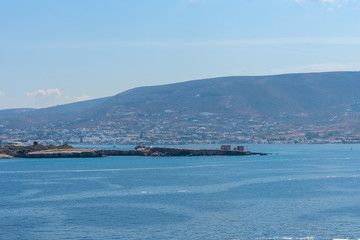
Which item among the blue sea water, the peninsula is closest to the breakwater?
the peninsula

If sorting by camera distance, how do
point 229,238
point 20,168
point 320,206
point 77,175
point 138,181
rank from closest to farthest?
point 229,238, point 320,206, point 138,181, point 77,175, point 20,168

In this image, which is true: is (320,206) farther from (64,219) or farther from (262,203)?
(64,219)

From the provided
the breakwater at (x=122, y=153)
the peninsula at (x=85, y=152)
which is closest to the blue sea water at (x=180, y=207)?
the breakwater at (x=122, y=153)

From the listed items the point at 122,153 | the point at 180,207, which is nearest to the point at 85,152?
the point at 122,153

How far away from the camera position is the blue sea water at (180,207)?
46094 millimetres

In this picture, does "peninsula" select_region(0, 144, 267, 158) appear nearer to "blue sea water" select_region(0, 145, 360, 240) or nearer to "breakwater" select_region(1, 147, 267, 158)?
"breakwater" select_region(1, 147, 267, 158)

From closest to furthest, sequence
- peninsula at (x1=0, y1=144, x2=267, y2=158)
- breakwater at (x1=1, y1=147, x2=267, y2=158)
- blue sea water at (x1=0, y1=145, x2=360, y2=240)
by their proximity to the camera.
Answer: blue sea water at (x1=0, y1=145, x2=360, y2=240)
breakwater at (x1=1, y1=147, x2=267, y2=158)
peninsula at (x1=0, y1=144, x2=267, y2=158)

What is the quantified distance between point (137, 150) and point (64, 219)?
10942 cm

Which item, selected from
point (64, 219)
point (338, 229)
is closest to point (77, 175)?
point (64, 219)

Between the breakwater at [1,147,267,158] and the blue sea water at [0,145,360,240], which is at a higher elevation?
the breakwater at [1,147,267,158]

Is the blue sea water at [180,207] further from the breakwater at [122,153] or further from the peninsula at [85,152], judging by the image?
the peninsula at [85,152]

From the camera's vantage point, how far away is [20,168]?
112312 mm

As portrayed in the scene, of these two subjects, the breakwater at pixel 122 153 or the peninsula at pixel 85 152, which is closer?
the breakwater at pixel 122 153

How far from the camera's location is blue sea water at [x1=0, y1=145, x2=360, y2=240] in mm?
46094
